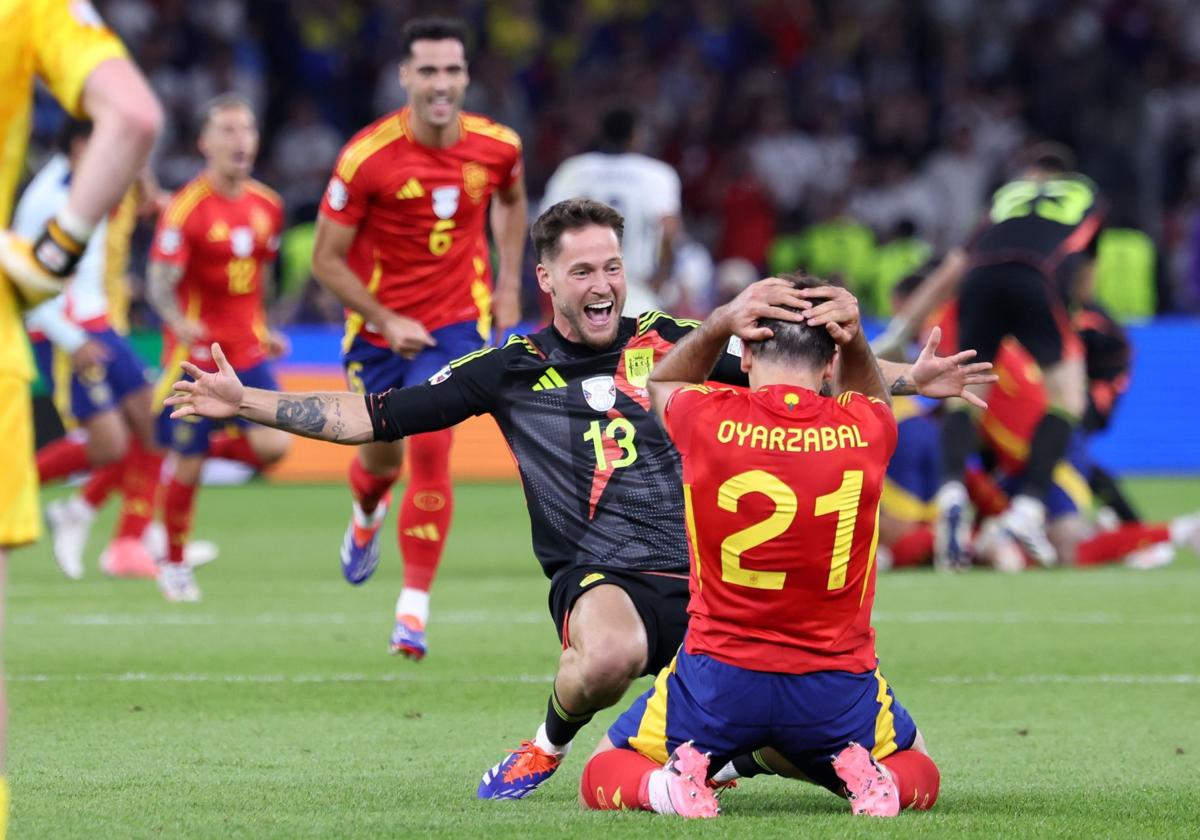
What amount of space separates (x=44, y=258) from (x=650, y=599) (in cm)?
232

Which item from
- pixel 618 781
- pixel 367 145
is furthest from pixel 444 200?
pixel 618 781

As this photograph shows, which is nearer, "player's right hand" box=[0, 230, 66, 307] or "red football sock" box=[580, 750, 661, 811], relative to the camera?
"player's right hand" box=[0, 230, 66, 307]

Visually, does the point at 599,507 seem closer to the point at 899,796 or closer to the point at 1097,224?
the point at 899,796

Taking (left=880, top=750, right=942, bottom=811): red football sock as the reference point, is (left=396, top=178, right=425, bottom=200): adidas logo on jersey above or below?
above

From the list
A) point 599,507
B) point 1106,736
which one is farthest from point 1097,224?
point 599,507

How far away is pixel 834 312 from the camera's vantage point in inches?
192

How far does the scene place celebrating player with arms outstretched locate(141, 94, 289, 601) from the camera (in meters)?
11.5

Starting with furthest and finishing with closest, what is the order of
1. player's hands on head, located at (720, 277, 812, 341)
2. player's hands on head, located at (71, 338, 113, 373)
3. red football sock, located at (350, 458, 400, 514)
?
player's hands on head, located at (71, 338, 113, 373), red football sock, located at (350, 458, 400, 514), player's hands on head, located at (720, 277, 812, 341)

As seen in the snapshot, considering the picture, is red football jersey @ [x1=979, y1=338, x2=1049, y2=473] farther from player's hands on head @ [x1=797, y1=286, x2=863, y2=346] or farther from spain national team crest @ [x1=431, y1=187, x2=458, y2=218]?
player's hands on head @ [x1=797, y1=286, x2=863, y2=346]

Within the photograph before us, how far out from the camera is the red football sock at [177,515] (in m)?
10.9

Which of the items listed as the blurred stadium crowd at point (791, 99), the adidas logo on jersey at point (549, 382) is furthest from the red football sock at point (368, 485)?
the blurred stadium crowd at point (791, 99)

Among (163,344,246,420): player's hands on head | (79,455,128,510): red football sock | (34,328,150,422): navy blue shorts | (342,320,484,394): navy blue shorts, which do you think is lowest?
Result: (79,455,128,510): red football sock

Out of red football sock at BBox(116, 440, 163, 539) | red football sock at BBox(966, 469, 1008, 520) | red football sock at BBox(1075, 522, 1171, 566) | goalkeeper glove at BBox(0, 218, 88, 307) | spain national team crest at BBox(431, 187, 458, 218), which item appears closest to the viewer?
goalkeeper glove at BBox(0, 218, 88, 307)

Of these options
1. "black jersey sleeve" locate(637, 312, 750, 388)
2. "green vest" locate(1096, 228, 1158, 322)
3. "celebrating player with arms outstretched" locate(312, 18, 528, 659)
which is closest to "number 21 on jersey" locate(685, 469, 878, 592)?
"black jersey sleeve" locate(637, 312, 750, 388)
